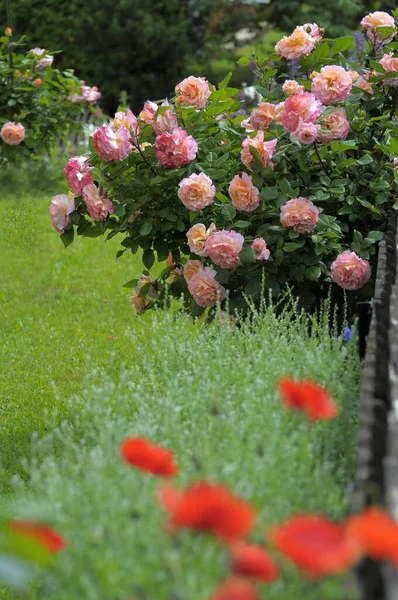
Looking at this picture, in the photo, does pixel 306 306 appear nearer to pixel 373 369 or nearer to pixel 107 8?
pixel 373 369

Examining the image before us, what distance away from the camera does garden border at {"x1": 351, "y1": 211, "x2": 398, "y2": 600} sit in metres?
1.33

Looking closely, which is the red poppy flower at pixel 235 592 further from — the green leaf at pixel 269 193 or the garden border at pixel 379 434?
the green leaf at pixel 269 193

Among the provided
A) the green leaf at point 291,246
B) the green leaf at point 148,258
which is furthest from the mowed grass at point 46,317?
the green leaf at point 291,246

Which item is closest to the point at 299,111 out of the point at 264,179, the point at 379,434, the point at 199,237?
the point at 264,179

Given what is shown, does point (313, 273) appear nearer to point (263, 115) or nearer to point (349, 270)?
point (349, 270)

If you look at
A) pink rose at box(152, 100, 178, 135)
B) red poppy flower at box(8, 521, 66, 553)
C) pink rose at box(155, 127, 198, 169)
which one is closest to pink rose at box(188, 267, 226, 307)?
pink rose at box(155, 127, 198, 169)

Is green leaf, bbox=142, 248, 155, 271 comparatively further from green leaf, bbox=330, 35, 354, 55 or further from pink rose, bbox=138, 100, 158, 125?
green leaf, bbox=330, 35, 354, 55

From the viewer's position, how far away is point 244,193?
338cm

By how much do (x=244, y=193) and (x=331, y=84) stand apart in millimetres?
477

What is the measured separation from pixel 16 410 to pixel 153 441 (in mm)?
2091

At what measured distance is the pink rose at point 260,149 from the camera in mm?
3359

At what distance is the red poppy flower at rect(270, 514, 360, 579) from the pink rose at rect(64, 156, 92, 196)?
7.98ft

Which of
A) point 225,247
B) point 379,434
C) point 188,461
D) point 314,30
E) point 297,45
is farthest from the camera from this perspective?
point 314,30

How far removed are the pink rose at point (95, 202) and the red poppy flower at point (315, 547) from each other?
2366 mm
